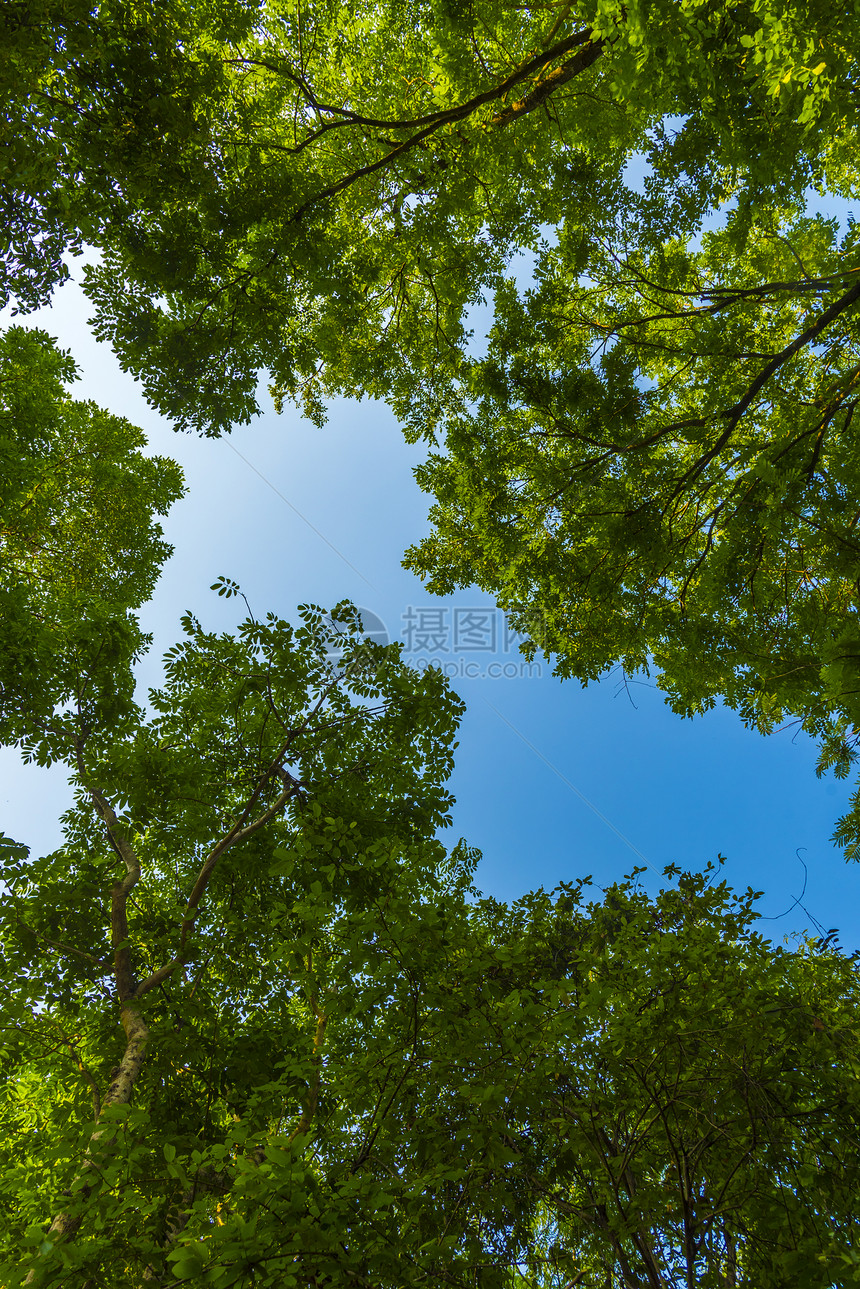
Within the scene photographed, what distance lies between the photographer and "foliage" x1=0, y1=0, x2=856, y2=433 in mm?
3352

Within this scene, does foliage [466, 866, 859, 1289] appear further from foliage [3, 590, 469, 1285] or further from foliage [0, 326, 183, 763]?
foliage [0, 326, 183, 763]

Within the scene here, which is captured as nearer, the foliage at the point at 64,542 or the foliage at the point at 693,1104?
the foliage at the point at 693,1104

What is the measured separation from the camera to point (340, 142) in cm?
625

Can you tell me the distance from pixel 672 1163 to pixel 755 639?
4926 mm

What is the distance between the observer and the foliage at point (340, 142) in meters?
3.35

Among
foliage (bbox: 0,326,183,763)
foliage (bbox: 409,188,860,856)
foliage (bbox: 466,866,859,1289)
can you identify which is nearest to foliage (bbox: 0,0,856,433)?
foliage (bbox: 409,188,860,856)

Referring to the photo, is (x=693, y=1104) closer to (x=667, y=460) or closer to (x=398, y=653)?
(x=398, y=653)

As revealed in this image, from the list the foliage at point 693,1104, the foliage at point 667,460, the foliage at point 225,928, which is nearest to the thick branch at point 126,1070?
the foliage at point 225,928

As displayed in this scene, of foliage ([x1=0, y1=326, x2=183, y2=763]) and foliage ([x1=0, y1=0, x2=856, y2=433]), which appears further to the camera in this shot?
foliage ([x1=0, y1=326, x2=183, y2=763])

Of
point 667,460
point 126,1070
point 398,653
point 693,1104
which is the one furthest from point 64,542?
point 693,1104

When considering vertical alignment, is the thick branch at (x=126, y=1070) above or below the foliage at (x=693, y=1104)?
below

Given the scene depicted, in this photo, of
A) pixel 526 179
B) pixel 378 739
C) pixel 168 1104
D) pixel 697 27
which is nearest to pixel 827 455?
pixel 697 27

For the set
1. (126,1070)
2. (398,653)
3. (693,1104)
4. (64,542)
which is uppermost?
(64,542)

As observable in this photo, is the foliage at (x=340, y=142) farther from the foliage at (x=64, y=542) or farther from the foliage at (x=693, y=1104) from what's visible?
the foliage at (x=693, y=1104)
